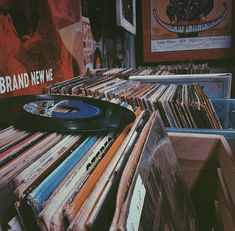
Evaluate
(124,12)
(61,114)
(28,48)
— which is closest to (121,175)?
(61,114)

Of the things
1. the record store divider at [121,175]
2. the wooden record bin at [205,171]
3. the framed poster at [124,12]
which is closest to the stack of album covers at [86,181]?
the record store divider at [121,175]

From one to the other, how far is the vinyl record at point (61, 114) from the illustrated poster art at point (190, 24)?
2.77 meters

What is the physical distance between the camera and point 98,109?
664mm

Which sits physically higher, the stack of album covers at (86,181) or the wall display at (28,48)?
the wall display at (28,48)

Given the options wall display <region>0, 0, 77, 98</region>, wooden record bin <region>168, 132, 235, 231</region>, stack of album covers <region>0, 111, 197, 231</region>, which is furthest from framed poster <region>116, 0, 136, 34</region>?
stack of album covers <region>0, 111, 197, 231</region>

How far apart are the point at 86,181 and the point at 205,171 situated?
62cm

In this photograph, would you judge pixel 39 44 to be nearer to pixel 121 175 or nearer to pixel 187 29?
pixel 121 175

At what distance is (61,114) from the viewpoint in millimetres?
596

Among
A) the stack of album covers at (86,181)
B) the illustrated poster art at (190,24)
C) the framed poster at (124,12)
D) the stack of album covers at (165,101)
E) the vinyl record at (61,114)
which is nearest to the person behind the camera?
the stack of album covers at (86,181)

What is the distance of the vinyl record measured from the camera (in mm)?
512

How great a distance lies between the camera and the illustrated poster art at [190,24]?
10.2 ft

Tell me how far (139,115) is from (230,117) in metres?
0.76

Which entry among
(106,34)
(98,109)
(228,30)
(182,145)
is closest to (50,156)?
(98,109)

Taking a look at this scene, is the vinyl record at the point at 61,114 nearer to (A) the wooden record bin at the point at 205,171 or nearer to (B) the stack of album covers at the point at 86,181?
(B) the stack of album covers at the point at 86,181
